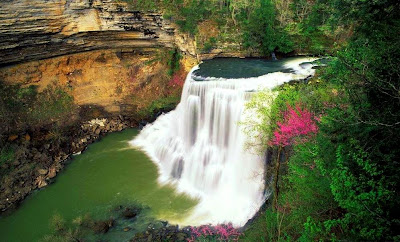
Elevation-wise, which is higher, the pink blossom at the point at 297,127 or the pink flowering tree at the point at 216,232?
the pink blossom at the point at 297,127

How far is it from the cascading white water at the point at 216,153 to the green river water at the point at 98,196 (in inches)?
39.0

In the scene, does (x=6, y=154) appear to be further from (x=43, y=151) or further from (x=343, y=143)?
(x=343, y=143)

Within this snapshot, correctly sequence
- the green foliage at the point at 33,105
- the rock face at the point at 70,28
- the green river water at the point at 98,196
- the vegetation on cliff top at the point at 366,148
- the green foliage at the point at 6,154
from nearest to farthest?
1. the vegetation on cliff top at the point at 366,148
2. the green river water at the point at 98,196
3. the green foliage at the point at 6,154
4. the rock face at the point at 70,28
5. the green foliage at the point at 33,105

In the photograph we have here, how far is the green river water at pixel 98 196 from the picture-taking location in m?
14.9

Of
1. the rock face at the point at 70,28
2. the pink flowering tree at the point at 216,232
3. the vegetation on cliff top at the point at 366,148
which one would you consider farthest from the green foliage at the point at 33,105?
the vegetation on cliff top at the point at 366,148

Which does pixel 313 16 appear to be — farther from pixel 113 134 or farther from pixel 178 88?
pixel 113 134

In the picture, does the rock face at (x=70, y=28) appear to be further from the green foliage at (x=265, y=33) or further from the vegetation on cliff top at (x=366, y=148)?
the vegetation on cliff top at (x=366, y=148)

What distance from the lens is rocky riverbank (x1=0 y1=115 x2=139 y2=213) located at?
17.6 meters

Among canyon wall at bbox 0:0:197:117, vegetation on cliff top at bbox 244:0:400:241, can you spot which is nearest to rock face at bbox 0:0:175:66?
canyon wall at bbox 0:0:197:117

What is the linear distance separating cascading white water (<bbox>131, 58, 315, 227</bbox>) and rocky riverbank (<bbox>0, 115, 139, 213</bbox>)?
558 cm

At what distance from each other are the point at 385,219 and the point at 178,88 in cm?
2169

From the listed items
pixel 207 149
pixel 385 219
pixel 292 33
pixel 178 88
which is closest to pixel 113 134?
pixel 178 88

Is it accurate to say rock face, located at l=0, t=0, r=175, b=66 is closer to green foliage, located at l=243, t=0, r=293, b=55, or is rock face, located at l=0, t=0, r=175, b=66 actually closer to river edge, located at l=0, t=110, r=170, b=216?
river edge, located at l=0, t=110, r=170, b=216

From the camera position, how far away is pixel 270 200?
1277 cm
